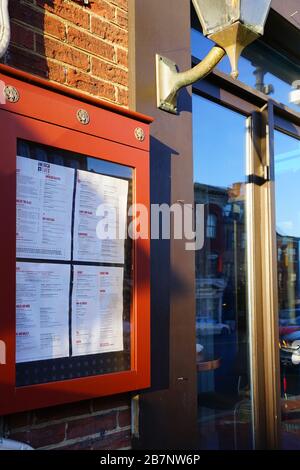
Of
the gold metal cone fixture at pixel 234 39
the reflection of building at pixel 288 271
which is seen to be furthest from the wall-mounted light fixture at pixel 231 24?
the reflection of building at pixel 288 271

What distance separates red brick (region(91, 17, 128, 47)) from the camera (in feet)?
7.85

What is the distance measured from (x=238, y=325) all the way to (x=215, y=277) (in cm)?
39

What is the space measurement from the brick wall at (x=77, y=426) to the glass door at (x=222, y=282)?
0.88 meters

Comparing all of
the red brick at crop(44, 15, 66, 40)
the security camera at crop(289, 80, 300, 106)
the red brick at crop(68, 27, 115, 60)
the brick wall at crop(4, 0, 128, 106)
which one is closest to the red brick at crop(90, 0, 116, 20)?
the brick wall at crop(4, 0, 128, 106)

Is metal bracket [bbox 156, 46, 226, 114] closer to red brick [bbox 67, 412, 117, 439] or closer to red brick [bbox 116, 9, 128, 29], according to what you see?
red brick [bbox 116, 9, 128, 29]

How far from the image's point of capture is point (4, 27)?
1.88 m

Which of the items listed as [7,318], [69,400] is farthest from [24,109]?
[69,400]

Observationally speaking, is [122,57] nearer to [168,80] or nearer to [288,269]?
[168,80]

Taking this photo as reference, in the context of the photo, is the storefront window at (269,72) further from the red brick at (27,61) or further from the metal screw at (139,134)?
the red brick at (27,61)

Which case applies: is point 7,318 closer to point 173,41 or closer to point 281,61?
point 173,41

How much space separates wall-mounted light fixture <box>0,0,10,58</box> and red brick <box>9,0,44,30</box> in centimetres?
14

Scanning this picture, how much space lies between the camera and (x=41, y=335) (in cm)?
195

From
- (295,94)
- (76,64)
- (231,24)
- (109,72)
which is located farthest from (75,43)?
(295,94)

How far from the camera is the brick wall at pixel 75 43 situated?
2.07 meters
